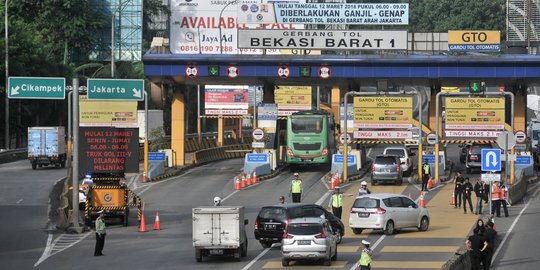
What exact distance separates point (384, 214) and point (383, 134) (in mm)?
23550

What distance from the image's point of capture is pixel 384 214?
38.2m

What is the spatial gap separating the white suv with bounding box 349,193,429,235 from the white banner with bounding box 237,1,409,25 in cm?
2922

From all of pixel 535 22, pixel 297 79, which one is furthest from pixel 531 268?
pixel 535 22

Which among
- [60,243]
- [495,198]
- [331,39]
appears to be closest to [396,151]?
[331,39]

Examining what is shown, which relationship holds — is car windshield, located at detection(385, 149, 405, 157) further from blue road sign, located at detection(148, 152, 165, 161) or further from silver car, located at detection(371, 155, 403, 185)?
blue road sign, located at detection(148, 152, 165, 161)

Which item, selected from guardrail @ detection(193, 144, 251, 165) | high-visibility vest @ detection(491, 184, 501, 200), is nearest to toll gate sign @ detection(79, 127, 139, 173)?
high-visibility vest @ detection(491, 184, 501, 200)

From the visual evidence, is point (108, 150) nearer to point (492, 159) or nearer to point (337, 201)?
point (337, 201)

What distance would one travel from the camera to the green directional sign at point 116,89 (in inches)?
1779

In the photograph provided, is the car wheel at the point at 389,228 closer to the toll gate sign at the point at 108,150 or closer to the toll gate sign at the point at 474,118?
the toll gate sign at the point at 108,150

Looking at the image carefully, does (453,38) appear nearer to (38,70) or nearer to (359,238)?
(38,70)

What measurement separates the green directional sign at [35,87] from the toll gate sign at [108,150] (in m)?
1.99

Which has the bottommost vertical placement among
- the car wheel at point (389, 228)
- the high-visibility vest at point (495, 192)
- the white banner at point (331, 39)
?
the car wheel at point (389, 228)

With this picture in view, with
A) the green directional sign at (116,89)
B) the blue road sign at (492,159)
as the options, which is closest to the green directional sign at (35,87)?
the green directional sign at (116,89)

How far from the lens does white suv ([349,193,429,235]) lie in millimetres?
38172
